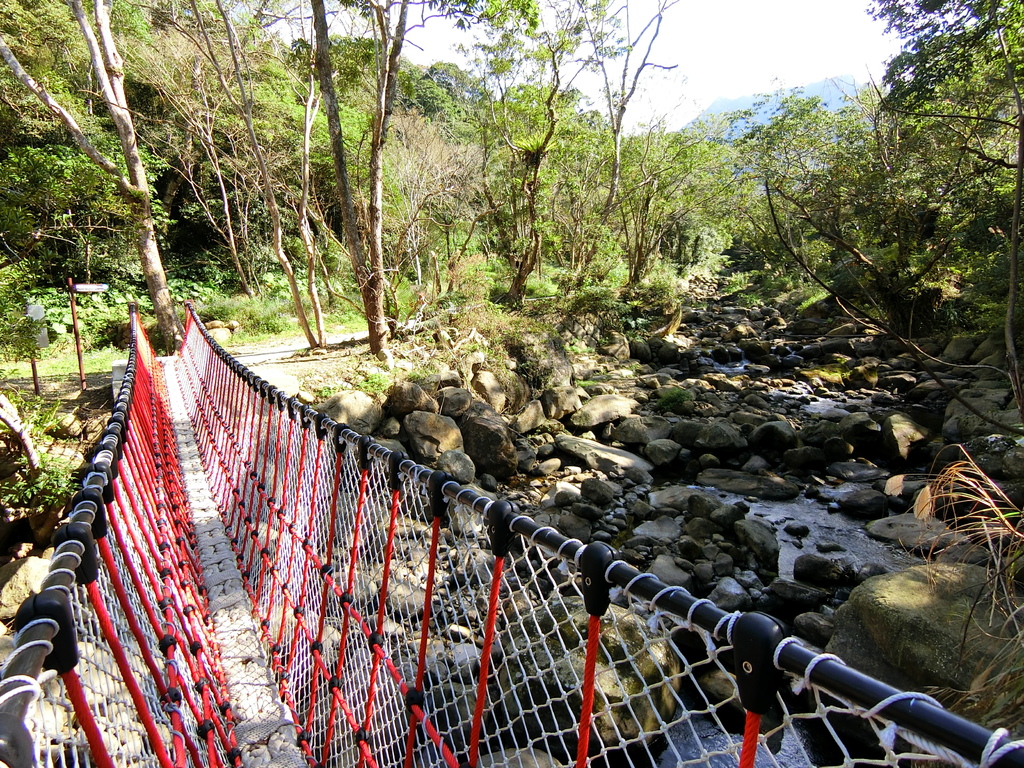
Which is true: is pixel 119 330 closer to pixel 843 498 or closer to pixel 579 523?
pixel 579 523

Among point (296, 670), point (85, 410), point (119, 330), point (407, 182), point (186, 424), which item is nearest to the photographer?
point (296, 670)

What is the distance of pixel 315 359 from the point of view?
783 centimetres

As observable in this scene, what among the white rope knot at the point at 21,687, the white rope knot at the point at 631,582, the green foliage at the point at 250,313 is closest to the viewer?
the white rope knot at the point at 21,687

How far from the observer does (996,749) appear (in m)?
0.51

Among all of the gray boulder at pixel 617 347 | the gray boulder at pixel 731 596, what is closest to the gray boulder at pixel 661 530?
the gray boulder at pixel 731 596

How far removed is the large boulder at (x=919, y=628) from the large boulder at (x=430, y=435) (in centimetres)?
395

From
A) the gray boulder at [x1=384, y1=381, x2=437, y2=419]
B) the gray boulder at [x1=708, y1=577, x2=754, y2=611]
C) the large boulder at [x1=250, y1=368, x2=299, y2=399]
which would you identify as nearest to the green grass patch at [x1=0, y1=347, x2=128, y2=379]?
the large boulder at [x1=250, y1=368, x2=299, y2=399]

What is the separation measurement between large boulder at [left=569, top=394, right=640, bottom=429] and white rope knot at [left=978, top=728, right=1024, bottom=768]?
7212 mm

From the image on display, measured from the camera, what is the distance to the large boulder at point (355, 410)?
18.7ft

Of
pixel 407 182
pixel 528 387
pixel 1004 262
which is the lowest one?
pixel 528 387

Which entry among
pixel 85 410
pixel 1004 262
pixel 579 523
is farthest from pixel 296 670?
pixel 1004 262

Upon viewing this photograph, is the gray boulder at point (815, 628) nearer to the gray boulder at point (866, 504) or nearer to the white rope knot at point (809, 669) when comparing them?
the gray boulder at point (866, 504)

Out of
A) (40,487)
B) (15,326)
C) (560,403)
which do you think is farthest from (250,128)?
(560,403)

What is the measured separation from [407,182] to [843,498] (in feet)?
33.6
